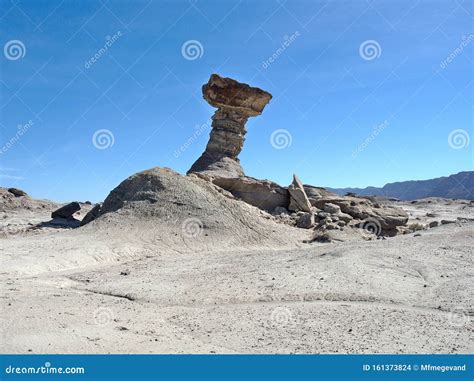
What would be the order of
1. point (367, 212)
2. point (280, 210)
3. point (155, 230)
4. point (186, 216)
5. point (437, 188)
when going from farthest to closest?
point (437, 188) < point (367, 212) < point (280, 210) < point (186, 216) < point (155, 230)

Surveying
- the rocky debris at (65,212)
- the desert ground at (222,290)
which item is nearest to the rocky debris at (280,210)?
the desert ground at (222,290)

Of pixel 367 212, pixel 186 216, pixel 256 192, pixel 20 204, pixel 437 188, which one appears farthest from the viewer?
pixel 437 188

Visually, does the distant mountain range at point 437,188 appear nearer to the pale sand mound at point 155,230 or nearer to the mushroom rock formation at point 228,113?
the mushroom rock formation at point 228,113

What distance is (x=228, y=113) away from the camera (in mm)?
26203

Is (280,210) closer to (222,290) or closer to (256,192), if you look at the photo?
(256,192)

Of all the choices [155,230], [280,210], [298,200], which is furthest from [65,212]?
[298,200]

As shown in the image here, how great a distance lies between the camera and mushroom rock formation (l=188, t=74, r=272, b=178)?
25.6 m

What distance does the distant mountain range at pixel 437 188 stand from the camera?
91.1 metres

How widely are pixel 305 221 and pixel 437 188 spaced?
92949 millimetres

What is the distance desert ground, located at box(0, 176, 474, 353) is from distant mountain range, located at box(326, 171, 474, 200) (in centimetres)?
6465

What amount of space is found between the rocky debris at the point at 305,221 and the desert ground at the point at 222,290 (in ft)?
7.03

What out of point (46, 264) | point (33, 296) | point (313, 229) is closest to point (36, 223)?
point (46, 264)

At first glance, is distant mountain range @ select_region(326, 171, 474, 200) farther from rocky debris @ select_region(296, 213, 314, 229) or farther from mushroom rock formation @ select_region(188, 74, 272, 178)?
rocky debris @ select_region(296, 213, 314, 229)

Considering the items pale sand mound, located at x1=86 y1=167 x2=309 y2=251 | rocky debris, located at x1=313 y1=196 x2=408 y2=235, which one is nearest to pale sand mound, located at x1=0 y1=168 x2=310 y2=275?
pale sand mound, located at x1=86 y1=167 x2=309 y2=251
